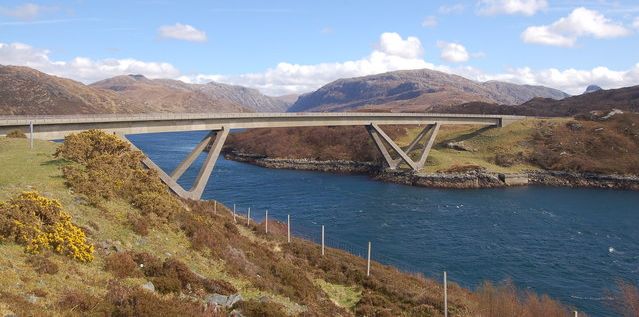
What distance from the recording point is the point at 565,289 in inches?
1291

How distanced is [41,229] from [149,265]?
364 cm

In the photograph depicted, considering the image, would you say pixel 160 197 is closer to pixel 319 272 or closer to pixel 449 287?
pixel 319 272

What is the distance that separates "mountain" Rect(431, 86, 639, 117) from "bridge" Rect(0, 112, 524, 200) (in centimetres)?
7076

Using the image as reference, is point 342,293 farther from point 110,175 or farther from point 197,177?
point 197,177

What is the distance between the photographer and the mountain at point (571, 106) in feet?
500

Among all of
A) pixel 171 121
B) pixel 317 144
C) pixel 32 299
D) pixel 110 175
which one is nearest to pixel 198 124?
pixel 171 121

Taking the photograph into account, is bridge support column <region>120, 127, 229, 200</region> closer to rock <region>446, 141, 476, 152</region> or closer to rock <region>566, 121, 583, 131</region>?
rock <region>446, 141, 476, 152</region>

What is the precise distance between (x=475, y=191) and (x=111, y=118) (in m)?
51.9

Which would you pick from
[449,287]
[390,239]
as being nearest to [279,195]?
[390,239]

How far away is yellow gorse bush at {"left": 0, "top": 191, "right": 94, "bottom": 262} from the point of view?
1486cm

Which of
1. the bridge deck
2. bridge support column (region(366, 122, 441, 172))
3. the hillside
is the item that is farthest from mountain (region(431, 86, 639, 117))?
the hillside

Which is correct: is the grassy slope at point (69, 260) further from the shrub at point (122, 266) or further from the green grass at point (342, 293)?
the green grass at point (342, 293)

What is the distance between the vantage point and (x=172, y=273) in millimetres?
15969

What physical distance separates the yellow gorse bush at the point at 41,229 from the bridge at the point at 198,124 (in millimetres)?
19936
